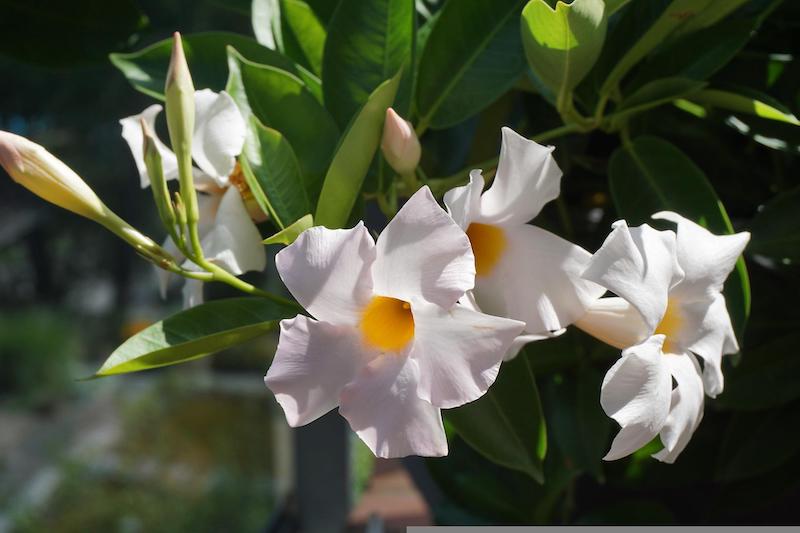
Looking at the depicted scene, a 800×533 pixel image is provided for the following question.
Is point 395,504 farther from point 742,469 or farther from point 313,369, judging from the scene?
point 313,369

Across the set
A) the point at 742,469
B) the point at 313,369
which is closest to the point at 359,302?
the point at 313,369

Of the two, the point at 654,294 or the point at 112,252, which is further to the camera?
the point at 112,252

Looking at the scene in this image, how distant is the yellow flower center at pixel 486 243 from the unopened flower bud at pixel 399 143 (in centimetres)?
4

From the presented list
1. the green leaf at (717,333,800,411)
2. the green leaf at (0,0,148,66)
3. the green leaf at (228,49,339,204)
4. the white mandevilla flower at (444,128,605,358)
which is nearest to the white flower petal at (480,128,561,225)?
the white mandevilla flower at (444,128,605,358)

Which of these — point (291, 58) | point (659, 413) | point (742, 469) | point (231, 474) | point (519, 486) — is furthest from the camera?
point (231, 474)

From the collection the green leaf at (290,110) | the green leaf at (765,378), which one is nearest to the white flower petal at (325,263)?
the green leaf at (290,110)

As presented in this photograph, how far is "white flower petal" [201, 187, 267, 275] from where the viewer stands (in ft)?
1.15

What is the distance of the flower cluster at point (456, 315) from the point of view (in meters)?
0.26

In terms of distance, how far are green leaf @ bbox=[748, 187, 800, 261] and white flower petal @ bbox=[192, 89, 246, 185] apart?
30 cm

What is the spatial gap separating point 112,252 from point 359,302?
3.85ft

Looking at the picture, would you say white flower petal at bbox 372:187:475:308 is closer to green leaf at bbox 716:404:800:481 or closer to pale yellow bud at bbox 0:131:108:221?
pale yellow bud at bbox 0:131:108:221

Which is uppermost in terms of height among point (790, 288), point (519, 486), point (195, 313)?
A: point (195, 313)

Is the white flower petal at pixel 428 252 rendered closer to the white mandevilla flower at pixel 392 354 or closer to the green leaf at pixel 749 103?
the white mandevilla flower at pixel 392 354

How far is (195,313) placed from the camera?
34 centimetres
